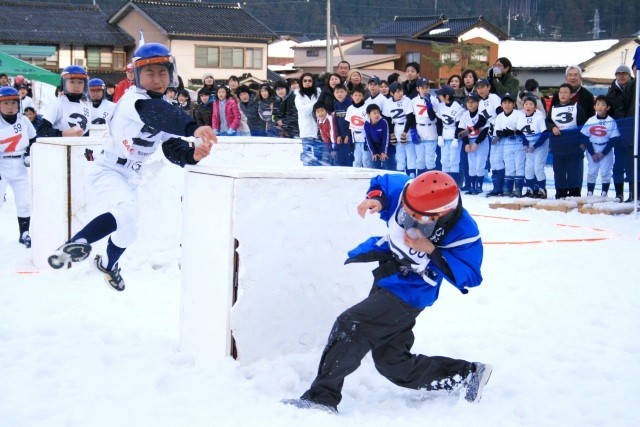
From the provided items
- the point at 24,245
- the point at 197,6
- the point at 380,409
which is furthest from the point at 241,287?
the point at 197,6

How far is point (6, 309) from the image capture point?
6.24 meters

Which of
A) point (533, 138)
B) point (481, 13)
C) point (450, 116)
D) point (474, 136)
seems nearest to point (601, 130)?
point (533, 138)

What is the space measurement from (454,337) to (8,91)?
6415mm

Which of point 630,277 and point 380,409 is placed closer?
point 380,409

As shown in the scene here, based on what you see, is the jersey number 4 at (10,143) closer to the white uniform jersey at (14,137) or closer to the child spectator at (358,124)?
the white uniform jersey at (14,137)

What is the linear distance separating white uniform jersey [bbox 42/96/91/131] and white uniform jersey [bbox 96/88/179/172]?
3.92 meters

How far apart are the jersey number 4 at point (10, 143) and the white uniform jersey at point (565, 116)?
734cm

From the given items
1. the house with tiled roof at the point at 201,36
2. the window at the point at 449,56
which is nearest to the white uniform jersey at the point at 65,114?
the window at the point at 449,56

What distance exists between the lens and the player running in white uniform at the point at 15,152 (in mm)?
9469

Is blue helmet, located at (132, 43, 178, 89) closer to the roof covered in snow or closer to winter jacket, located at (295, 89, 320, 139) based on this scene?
winter jacket, located at (295, 89, 320, 139)

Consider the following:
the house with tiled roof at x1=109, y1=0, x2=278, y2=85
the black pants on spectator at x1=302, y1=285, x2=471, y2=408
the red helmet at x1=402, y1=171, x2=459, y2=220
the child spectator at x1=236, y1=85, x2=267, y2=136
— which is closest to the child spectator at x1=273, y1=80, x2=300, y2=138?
the child spectator at x1=236, y1=85, x2=267, y2=136

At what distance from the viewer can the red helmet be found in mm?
3920

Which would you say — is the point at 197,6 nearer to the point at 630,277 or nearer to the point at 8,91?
the point at 8,91

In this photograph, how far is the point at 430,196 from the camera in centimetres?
391
